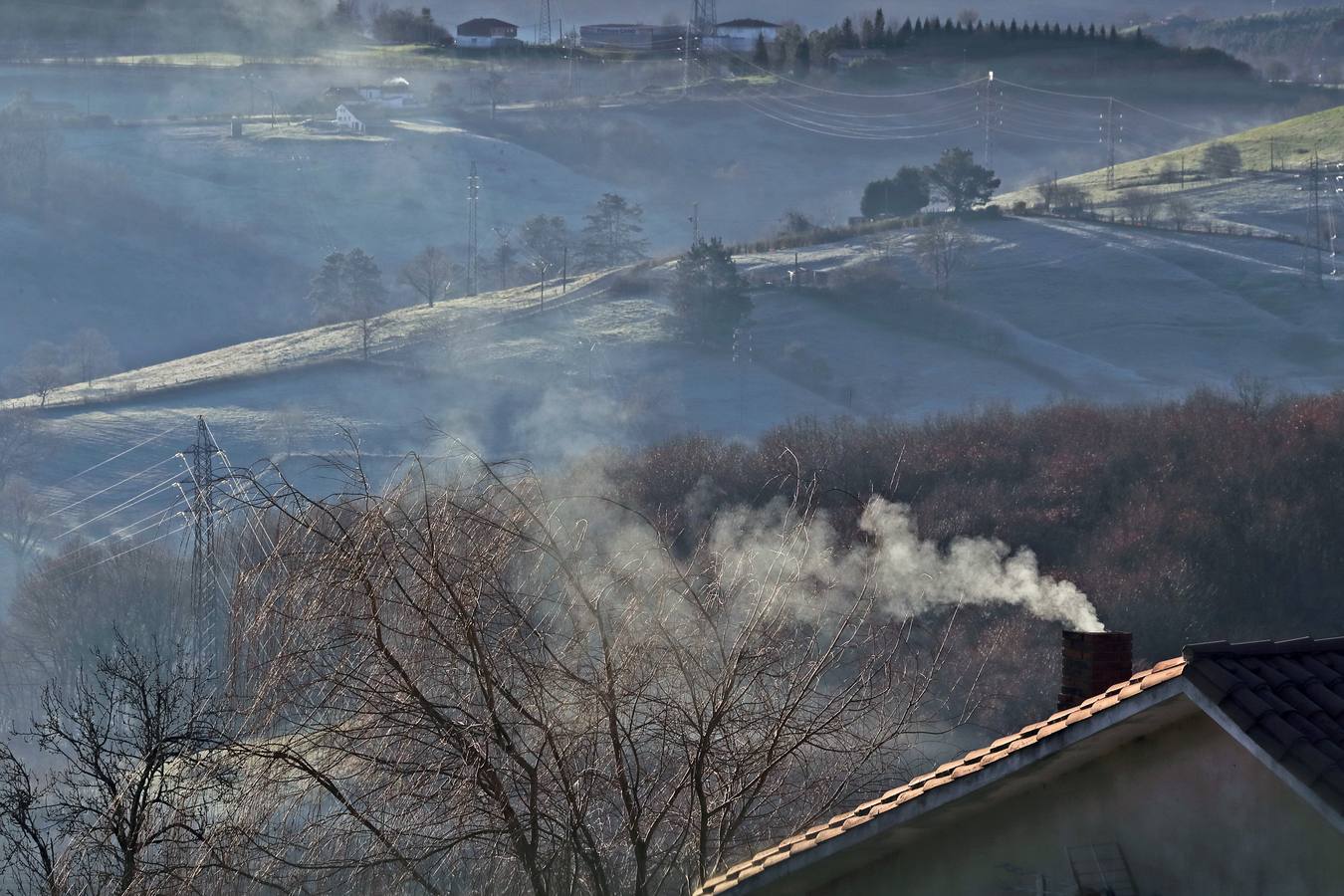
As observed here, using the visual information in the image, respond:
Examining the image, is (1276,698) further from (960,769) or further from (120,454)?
(120,454)

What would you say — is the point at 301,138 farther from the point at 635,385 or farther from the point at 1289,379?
the point at 1289,379

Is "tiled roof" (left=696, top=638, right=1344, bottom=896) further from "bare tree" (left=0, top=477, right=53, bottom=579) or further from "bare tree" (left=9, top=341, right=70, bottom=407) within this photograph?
"bare tree" (left=9, top=341, right=70, bottom=407)

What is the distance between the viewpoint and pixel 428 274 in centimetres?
14688

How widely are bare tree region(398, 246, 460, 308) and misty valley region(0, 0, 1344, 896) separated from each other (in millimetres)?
1013

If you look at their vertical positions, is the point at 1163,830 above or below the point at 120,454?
above

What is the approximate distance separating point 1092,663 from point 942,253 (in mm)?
102672

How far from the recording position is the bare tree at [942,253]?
363 ft

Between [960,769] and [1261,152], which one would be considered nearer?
[960,769]

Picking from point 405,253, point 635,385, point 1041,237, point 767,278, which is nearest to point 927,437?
point 635,385

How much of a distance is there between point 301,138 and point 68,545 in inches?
5246

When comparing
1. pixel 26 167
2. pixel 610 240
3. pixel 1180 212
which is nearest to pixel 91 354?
pixel 610 240

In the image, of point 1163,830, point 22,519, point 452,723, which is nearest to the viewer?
point 1163,830

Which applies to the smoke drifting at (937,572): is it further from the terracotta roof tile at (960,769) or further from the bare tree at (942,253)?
the bare tree at (942,253)

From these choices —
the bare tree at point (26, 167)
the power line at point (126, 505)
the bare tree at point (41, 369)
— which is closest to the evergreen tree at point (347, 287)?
the bare tree at point (41, 369)
